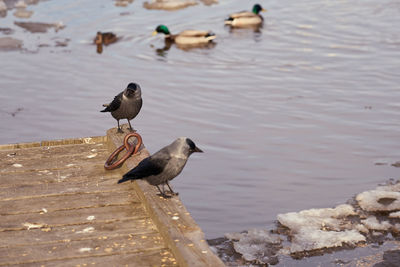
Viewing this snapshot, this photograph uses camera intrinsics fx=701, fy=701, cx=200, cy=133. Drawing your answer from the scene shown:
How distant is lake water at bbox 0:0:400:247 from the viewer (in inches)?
393

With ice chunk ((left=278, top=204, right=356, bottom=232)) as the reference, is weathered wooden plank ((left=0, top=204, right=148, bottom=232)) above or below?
above

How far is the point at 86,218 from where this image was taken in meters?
5.54

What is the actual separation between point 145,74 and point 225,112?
380cm

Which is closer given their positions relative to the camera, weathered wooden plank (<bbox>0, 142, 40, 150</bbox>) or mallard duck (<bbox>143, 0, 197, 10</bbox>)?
weathered wooden plank (<bbox>0, 142, 40, 150</bbox>)

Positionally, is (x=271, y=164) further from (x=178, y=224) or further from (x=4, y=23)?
(x=4, y=23)

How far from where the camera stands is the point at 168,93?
14.7 m

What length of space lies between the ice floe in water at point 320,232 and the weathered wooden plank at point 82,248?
9.65ft

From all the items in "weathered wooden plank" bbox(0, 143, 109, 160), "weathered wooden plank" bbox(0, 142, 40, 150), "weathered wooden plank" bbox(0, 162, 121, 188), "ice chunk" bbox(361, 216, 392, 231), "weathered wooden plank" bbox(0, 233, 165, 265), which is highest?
"weathered wooden plank" bbox(0, 233, 165, 265)

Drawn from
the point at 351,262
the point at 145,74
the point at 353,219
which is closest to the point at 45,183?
the point at 351,262

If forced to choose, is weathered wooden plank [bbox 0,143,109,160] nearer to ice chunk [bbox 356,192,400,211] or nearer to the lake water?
the lake water

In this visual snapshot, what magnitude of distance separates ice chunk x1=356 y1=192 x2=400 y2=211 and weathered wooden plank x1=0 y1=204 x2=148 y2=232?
4.33m

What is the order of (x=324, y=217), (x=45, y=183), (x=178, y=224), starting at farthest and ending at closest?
(x=324, y=217)
(x=45, y=183)
(x=178, y=224)

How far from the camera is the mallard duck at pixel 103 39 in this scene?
19.5 meters

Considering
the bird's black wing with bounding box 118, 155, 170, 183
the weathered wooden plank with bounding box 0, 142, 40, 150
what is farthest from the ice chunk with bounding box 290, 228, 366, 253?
the weathered wooden plank with bounding box 0, 142, 40, 150
